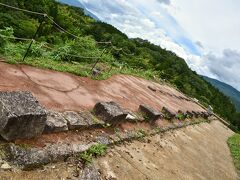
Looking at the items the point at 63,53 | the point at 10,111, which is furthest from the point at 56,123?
the point at 63,53

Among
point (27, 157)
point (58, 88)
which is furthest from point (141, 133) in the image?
point (27, 157)

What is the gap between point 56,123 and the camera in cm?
463

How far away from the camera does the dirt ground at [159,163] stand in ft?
13.2

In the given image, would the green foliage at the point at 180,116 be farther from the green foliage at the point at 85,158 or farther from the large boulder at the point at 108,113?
the green foliage at the point at 85,158

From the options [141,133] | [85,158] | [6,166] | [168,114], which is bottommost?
[6,166]

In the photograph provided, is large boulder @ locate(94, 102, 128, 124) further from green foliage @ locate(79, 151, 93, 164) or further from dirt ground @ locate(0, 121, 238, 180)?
green foliage @ locate(79, 151, 93, 164)

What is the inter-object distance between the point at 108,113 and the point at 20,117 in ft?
7.34

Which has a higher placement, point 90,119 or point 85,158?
point 90,119

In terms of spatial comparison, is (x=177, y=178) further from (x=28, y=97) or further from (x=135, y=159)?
(x=28, y=97)

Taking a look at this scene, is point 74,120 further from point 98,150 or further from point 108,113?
point 108,113

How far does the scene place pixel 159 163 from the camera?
582 centimetres

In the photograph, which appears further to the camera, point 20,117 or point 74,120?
point 74,120

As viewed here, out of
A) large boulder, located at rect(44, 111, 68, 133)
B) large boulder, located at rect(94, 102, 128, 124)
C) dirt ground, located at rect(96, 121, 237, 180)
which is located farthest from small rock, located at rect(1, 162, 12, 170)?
large boulder, located at rect(94, 102, 128, 124)

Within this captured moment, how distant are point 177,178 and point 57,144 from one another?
2.34 meters
